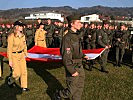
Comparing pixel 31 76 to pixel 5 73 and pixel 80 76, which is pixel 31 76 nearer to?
pixel 5 73

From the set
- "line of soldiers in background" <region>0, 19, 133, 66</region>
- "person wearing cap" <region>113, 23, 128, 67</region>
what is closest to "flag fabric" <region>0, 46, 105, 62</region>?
"line of soldiers in background" <region>0, 19, 133, 66</region>

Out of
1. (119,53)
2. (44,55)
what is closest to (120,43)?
(119,53)

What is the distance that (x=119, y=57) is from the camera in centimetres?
1158

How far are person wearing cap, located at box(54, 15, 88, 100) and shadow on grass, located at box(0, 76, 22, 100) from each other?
2.36 m

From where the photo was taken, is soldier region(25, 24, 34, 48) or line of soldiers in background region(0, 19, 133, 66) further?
soldier region(25, 24, 34, 48)

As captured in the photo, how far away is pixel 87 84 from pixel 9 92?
2.44 meters

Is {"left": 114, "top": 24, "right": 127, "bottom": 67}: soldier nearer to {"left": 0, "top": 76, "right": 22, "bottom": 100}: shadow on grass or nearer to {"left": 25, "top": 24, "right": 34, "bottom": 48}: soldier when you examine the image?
{"left": 0, "top": 76, "right": 22, "bottom": 100}: shadow on grass

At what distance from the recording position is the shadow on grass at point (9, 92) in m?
6.94

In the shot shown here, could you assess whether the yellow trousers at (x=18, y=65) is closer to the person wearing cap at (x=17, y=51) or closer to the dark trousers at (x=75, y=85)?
the person wearing cap at (x=17, y=51)

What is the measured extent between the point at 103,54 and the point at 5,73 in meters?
4.00

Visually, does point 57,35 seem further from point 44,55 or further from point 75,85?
point 75,85

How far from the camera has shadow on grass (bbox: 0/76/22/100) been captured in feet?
22.8

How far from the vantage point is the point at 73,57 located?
4852 mm

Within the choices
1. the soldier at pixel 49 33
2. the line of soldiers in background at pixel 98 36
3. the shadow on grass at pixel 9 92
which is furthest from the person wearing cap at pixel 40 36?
the shadow on grass at pixel 9 92
